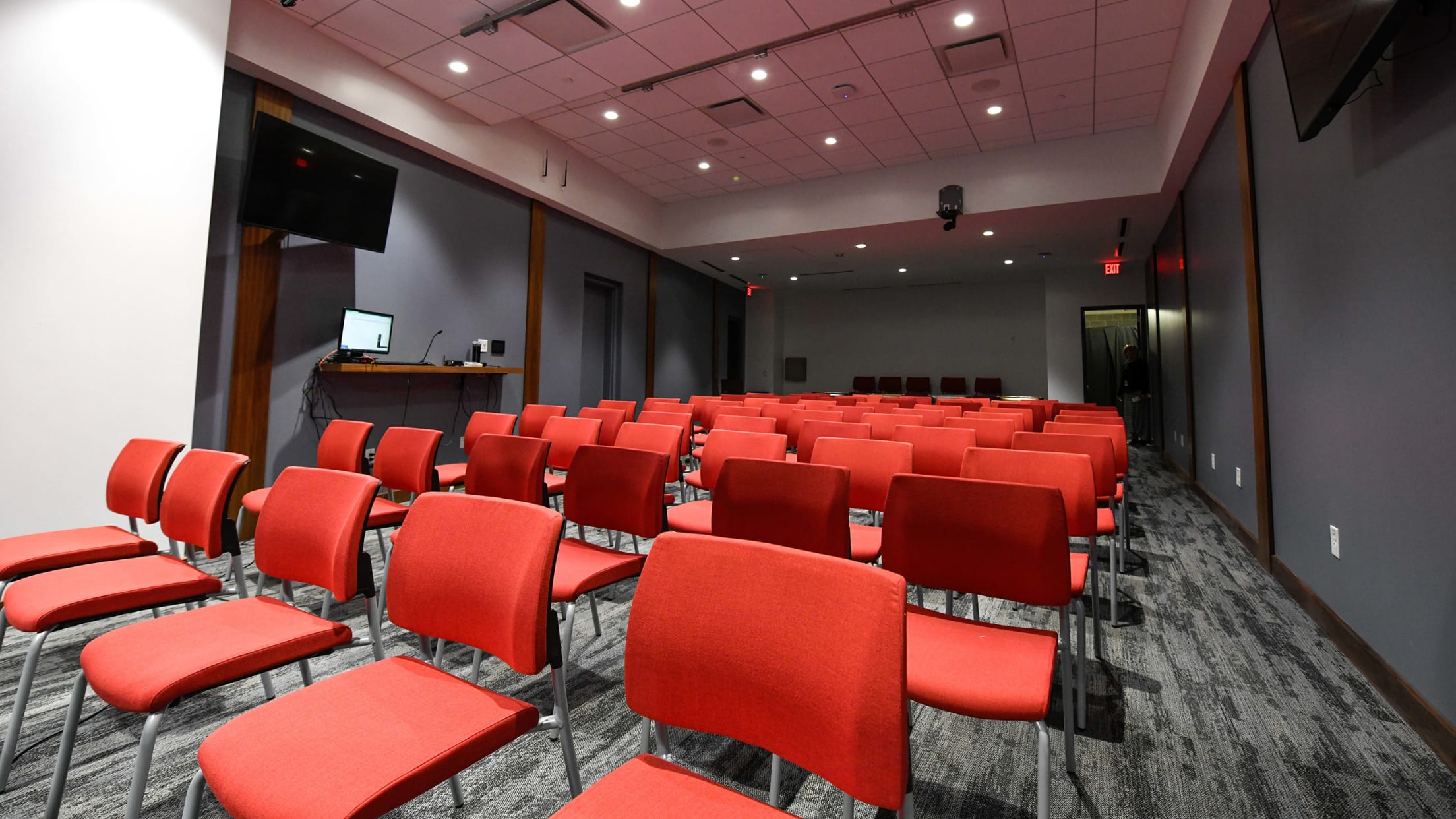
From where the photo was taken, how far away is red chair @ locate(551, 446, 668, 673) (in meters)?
2.17

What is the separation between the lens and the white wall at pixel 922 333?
1286 cm

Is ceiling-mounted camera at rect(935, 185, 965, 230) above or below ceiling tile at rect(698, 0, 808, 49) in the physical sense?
below

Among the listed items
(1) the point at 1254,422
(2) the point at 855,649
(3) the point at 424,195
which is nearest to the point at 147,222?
(3) the point at 424,195

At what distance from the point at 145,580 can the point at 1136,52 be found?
713 cm

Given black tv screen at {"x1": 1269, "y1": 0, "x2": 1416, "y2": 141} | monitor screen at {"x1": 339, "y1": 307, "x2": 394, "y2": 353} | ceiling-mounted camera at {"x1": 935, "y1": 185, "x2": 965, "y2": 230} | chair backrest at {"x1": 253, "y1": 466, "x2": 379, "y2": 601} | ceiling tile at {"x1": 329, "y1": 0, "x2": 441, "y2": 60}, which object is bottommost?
chair backrest at {"x1": 253, "y1": 466, "x2": 379, "y2": 601}

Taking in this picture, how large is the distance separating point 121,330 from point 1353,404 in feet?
19.5

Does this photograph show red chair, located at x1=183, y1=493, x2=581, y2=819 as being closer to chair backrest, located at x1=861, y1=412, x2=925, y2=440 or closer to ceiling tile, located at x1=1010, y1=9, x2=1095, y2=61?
chair backrest, located at x1=861, y1=412, x2=925, y2=440

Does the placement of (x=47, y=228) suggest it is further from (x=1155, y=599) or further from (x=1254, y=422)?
(x=1254, y=422)

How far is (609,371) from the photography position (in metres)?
9.06

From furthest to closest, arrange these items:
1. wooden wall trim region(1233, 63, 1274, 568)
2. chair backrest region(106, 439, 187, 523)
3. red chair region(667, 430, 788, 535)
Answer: wooden wall trim region(1233, 63, 1274, 568)
red chair region(667, 430, 788, 535)
chair backrest region(106, 439, 187, 523)

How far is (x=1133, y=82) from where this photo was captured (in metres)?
5.65

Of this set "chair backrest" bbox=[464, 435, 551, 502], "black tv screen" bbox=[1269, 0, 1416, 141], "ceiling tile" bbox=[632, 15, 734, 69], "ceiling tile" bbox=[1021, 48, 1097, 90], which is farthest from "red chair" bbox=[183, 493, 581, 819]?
"ceiling tile" bbox=[1021, 48, 1097, 90]

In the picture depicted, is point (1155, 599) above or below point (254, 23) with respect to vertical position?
below

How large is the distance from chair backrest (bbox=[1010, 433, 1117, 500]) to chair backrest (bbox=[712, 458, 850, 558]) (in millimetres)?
1425
